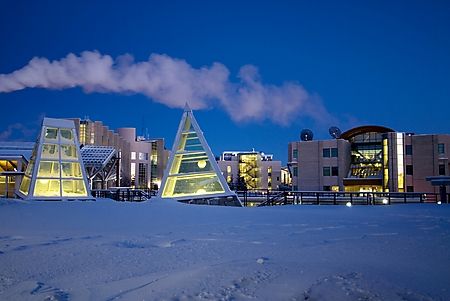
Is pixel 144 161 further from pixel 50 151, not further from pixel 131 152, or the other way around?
pixel 50 151

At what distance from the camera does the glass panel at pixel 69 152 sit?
24.0 metres

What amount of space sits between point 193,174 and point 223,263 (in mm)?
16391

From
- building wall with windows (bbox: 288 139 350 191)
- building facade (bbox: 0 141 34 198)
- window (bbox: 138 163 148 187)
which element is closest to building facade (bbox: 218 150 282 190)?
window (bbox: 138 163 148 187)

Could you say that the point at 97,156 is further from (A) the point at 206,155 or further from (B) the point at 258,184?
(B) the point at 258,184

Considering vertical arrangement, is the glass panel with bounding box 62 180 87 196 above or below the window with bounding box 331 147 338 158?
below

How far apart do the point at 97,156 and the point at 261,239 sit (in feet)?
109

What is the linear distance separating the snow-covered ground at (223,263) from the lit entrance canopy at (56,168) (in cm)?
1349

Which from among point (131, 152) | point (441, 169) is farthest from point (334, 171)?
point (131, 152)

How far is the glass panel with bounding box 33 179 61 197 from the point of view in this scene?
22.7m

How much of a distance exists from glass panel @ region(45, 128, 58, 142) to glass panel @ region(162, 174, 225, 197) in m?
8.00

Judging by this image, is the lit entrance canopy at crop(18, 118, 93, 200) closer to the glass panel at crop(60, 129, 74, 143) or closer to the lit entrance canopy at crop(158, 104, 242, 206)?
the glass panel at crop(60, 129, 74, 143)

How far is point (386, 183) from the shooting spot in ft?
155

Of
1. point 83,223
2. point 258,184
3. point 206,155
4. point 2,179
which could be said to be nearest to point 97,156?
point 2,179

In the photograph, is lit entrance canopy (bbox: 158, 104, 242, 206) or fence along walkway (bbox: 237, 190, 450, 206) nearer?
lit entrance canopy (bbox: 158, 104, 242, 206)
